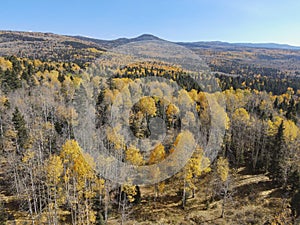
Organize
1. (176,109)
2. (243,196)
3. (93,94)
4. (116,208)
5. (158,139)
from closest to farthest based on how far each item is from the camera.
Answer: (116,208) < (243,196) < (158,139) < (176,109) < (93,94)

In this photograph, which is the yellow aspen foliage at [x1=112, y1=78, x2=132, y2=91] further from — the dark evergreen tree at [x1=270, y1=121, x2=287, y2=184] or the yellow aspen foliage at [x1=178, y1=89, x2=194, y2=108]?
the dark evergreen tree at [x1=270, y1=121, x2=287, y2=184]

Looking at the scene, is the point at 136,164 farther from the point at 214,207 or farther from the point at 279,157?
the point at 279,157

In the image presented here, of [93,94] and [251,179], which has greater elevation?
[93,94]

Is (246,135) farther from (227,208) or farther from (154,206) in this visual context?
(154,206)

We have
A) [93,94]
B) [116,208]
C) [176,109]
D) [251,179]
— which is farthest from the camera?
[93,94]

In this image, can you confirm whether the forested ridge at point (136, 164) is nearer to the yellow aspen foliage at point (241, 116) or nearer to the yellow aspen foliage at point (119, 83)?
the yellow aspen foliage at point (241, 116)

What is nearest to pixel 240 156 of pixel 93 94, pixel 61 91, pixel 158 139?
pixel 158 139

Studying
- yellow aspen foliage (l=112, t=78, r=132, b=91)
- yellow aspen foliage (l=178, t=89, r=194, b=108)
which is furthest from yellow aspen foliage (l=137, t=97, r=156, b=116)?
yellow aspen foliage (l=112, t=78, r=132, b=91)

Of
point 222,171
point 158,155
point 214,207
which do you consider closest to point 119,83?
point 158,155

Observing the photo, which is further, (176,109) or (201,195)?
(176,109)
